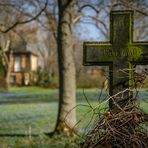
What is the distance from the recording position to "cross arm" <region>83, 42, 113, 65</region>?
210 inches

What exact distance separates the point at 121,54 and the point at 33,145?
8.20 metres

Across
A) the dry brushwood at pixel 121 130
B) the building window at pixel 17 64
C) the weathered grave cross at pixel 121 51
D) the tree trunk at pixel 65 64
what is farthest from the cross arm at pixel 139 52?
the building window at pixel 17 64

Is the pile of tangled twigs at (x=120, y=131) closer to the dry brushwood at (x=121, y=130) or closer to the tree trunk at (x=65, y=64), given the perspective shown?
the dry brushwood at (x=121, y=130)

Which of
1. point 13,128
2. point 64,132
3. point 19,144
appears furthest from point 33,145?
point 13,128

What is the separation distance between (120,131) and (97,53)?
1.33m

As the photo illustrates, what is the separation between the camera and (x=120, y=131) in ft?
14.1

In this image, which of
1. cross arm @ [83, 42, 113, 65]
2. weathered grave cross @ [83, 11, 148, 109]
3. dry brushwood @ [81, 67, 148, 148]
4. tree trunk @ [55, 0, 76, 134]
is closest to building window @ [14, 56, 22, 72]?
tree trunk @ [55, 0, 76, 134]

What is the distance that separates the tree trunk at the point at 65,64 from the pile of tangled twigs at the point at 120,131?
1155cm

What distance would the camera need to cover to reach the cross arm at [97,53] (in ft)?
17.5

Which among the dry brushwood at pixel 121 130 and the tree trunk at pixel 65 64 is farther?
the tree trunk at pixel 65 64

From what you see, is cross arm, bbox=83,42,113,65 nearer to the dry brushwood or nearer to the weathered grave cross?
the weathered grave cross

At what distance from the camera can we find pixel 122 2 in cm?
1667

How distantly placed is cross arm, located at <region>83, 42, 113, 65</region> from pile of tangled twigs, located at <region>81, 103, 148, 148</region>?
95cm

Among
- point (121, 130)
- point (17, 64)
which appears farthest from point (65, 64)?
point (17, 64)
